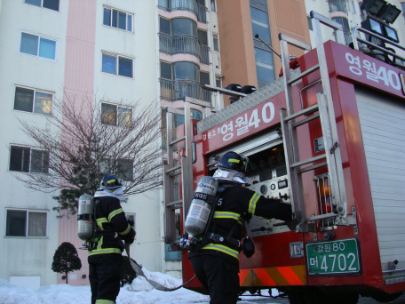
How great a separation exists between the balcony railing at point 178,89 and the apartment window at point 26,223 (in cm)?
756

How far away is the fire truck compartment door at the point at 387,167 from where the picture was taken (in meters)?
3.21

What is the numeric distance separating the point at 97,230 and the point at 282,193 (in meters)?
2.13

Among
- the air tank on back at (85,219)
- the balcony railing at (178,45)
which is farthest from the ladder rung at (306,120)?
the balcony railing at (178,45)

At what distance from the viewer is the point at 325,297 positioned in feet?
13.0

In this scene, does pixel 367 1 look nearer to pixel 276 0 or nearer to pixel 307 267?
pixel 307 267

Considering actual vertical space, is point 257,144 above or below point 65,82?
below

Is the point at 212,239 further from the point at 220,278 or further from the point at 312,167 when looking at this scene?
the point at 312,167

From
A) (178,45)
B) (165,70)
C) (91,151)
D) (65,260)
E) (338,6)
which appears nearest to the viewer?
(91,151)

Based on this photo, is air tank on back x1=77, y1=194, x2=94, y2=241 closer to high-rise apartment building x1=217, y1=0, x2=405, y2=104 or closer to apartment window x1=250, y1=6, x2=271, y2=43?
high-rise apartment building x1=217, y1=0, x2=405, y2=104

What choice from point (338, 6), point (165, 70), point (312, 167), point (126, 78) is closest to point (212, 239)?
point (312, 167)

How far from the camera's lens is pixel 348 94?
→ 3500mm

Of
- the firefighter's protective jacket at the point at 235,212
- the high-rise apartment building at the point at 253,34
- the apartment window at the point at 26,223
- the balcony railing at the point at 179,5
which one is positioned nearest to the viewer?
the firefighter's protective jacket at the point at 235,212

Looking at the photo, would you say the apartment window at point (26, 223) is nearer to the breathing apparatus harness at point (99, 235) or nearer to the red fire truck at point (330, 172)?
the breathing apparatus harness at point (99, 235)

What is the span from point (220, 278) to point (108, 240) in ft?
5.50
